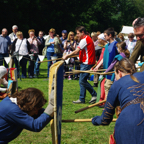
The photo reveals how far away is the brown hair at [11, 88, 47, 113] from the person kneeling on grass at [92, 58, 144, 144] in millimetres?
705

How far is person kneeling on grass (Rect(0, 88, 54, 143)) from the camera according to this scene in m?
2.65

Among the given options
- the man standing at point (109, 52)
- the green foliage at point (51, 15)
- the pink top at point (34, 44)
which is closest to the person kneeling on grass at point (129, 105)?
the man standing at point (109, 52)

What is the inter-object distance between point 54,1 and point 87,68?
96.0 ft

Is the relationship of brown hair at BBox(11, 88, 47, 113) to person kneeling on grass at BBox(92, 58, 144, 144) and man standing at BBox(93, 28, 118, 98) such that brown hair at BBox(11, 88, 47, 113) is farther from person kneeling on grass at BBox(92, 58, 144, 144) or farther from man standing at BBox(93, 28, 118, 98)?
man standing at BBox(93, 28, 118, 98)

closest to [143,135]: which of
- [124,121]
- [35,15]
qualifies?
[124,121]

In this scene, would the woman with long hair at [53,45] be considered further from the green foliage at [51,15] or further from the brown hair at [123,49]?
the green foliage at [51,15]

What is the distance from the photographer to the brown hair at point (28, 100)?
2713 mm

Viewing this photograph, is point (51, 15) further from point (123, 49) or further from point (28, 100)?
point (28, 100)

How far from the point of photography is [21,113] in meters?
2.67

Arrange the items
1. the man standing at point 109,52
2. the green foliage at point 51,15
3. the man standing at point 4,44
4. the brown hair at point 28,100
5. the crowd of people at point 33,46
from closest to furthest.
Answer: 1. the brown hair at point 28,100
2. the man standing at point 109,52
3. the crowd of people at point 33,46
4. the man standing at point 4,44
5. the green foliage at point 51,15

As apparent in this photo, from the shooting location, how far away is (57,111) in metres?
2.88

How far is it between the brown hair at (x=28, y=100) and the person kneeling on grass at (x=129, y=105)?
2.31 ft

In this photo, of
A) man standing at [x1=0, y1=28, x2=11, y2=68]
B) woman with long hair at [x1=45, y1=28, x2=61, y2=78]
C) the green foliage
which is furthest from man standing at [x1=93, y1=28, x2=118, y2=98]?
the green foliage

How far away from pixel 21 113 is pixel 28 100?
139 millimetres
